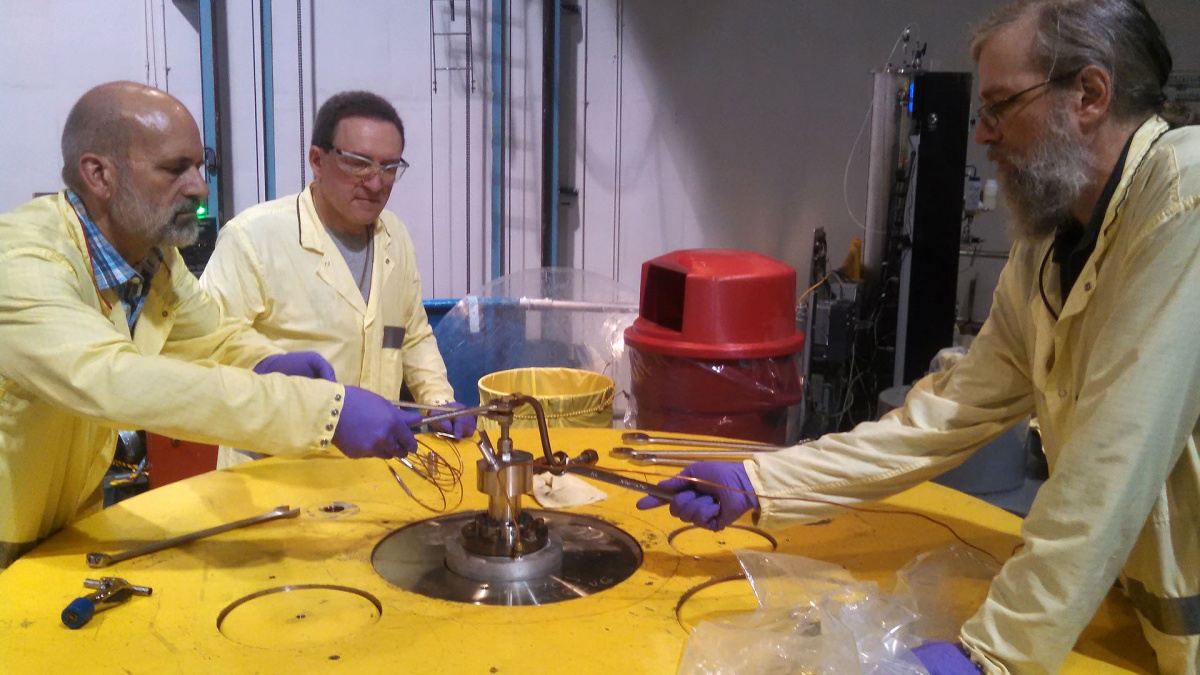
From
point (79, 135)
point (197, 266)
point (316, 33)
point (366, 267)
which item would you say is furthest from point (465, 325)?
point (79, 135)

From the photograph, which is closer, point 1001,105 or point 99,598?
point 99,598

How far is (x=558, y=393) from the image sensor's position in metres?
2.59

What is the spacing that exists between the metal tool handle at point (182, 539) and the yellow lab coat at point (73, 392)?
0.54ft

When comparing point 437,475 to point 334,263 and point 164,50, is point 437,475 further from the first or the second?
point 164,50

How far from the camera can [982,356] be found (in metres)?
1.53

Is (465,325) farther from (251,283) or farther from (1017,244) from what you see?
(1017,244)

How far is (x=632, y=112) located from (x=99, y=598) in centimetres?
317

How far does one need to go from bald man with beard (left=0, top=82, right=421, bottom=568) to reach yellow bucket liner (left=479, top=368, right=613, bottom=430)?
0.71m

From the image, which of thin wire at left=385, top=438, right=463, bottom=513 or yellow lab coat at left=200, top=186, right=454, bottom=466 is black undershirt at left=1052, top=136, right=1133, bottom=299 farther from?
yellow lab coat at left=200, top=186, right=454, bottom=466

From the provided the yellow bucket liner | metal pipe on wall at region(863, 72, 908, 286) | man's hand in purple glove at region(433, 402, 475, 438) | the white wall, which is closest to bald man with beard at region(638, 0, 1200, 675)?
man's hand in purple glove at region(433, 402, 475, 438)

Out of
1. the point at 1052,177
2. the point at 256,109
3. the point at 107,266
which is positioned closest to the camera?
the point at 1052,177

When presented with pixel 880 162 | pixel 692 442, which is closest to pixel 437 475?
pixel 692 442

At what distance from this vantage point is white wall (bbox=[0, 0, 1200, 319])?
3.48m

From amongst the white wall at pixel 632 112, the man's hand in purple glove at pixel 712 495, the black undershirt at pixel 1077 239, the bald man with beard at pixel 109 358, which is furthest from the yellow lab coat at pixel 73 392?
the white wall at pixel 632 112
